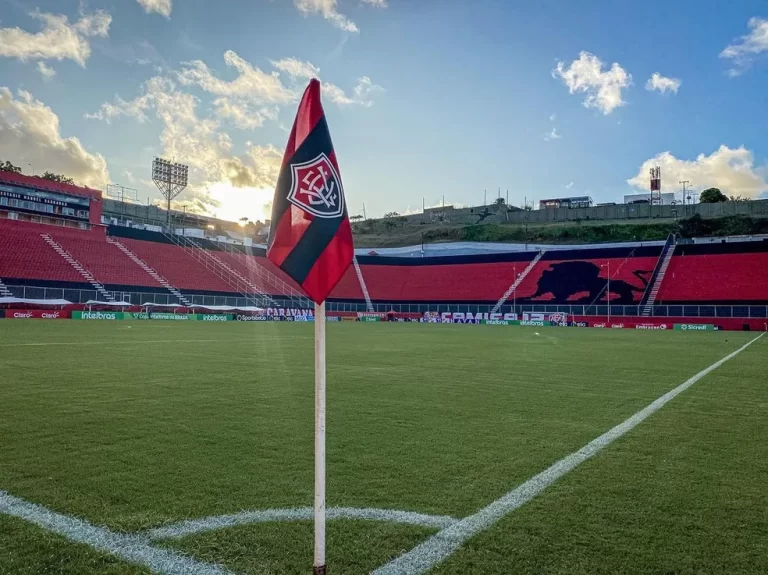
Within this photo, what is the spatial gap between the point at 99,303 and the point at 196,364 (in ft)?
115

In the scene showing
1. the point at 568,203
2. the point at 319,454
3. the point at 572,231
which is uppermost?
the point at 568,203

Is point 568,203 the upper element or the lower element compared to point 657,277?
upper

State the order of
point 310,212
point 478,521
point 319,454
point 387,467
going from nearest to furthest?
point 319,454 → point 310,212 → point 478,521 → point 387,467

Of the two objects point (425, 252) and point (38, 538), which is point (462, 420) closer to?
point (38, 538)

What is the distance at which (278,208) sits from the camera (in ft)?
9.45

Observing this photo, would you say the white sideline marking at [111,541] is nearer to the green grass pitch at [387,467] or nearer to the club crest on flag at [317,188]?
the green grass pitch at [387,467]

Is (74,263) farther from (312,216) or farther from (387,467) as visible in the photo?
(312,216)

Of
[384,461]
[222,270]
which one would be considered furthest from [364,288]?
[384,461]

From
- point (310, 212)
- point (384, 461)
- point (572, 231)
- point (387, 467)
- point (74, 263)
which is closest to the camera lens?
point (310, 212)

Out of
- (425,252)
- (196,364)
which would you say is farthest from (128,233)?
(196,364)

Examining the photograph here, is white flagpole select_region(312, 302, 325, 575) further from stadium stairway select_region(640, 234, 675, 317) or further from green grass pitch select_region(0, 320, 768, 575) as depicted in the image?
stadium stairway select_region(640, 234, 675, 317)

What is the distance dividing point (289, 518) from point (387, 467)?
4.21 feet

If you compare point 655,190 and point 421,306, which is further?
point 655,190

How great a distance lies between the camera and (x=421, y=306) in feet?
197
